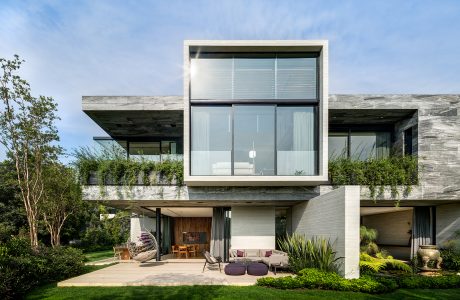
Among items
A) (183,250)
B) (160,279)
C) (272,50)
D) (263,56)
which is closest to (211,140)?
(263,56)

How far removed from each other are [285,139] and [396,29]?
5.97m

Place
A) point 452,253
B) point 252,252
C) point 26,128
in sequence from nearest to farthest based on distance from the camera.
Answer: point 26,128 → point 452,253 → point 252,252

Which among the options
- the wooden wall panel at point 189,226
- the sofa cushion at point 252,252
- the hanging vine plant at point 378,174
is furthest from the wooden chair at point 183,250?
the hanging vine plant at point 378,174

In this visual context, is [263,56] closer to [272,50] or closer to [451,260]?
[272,50]

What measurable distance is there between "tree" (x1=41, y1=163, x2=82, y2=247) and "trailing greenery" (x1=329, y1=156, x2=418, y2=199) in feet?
36.7

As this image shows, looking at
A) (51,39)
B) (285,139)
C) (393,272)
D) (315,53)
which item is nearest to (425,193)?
(393,272)

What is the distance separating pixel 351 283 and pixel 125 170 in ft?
28.7

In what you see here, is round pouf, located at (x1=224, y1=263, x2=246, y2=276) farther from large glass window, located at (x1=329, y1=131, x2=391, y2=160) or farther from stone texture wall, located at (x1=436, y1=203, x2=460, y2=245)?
stone texture wall, located at (x1=436, y1=203, x2=460, y2=245)

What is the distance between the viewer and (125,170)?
42.4 ft

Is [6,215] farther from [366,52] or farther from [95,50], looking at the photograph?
[366,52]

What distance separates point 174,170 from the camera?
12914mm

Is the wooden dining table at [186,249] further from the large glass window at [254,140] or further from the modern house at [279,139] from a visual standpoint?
the large glass window at [254,140]

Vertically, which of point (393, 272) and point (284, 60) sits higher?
point (284, 60)

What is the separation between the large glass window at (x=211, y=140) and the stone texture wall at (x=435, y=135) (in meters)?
4.59
